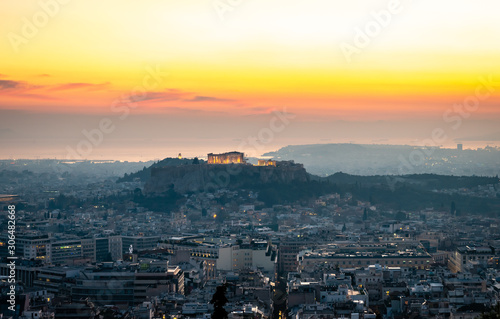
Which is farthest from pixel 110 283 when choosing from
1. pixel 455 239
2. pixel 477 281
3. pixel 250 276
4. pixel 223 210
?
pixel 223 210

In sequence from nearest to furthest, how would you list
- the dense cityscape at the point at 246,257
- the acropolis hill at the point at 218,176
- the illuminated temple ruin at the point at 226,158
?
the dense cityscape at the point at 246,257 → the acropolis hill at the point at 218,176 → the illuminated temple ruin at the point at 226,158

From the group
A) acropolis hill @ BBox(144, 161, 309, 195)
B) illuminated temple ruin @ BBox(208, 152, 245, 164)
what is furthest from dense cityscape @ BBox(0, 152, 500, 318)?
illuminated temple ruin @ BBox(208, 152, 245, 164)

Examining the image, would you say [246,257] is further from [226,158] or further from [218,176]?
[226,158]

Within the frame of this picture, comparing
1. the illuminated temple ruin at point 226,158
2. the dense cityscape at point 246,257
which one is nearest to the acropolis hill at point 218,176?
the dense cityscape at point 246,257

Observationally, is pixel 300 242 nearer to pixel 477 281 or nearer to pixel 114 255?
pixel 114 255

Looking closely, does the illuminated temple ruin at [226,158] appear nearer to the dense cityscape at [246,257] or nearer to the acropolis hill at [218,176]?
the acropolis hill at [218,176]

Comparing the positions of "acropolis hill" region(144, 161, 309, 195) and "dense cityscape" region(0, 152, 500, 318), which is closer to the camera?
"dense cityscape" region(0, 152, 500, 318)

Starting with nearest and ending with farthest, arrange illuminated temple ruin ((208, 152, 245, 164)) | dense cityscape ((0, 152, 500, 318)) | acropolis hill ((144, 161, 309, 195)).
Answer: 1. dense cityscape ((0, 152, 500, 318))
2. acropolis hill ((144, 161, 309, 195))
3. illuminated temple ruin ((208, 152, 245, 164))

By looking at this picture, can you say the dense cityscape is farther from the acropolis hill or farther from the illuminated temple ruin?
the illuminated temple ruin
